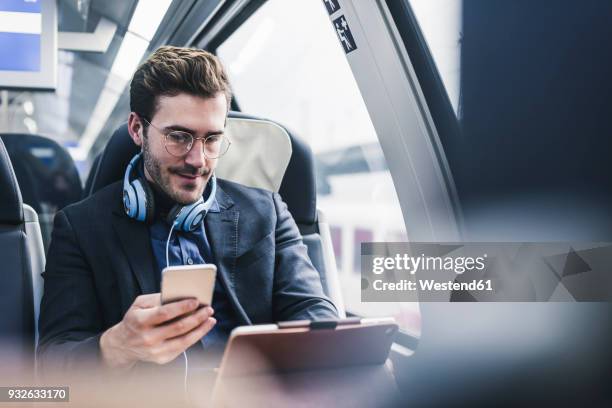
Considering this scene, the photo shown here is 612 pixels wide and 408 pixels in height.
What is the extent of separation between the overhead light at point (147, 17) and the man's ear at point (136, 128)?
79.5 inches

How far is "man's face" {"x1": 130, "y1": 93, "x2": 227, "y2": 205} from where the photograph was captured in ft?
4.90

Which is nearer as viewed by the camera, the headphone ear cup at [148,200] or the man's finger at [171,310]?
the man's finger at [171,310]

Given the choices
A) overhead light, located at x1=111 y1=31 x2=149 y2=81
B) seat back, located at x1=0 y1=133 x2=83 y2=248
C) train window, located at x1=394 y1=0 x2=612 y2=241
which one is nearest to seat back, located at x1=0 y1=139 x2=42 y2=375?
train window, located at x1=394 y1=0 x2=612 y2=241

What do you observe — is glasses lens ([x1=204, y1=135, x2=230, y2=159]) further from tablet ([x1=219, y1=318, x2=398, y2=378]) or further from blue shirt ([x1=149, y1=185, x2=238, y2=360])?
tablet ([x1=219, y1=318, x2=398, y2=378])

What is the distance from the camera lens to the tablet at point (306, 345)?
1011 millimetres

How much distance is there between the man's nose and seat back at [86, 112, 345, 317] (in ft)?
1.07

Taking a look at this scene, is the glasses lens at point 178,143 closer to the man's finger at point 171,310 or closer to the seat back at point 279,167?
the seat back at point 279,167

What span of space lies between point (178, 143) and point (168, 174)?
0.28 ft

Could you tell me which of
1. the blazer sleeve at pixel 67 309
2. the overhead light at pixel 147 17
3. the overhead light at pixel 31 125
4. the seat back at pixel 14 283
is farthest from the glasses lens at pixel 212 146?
the overhead light at pixel 31 125

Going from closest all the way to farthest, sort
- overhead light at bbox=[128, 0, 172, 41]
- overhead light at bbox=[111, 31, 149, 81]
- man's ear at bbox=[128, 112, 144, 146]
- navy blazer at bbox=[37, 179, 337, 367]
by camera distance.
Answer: navy blazer at bbox=[37, 179, 337, 367], man's ear at bbox=[128, 112, 144, 146], overhead light at bbox=[128, 0, 172, 41], overhead light at bbox=[111, 31, 149, 81]

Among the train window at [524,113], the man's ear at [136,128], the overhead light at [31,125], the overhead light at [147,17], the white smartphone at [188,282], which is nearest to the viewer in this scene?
the white smartphone at [188,282]

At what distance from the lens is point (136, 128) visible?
62.3 inches

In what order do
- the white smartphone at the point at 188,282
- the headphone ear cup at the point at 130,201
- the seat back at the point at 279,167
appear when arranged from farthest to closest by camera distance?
the seat back at the point at 279,167
the headphone ear cup at the point at 130,201
the white smartphone at the point at 188,282

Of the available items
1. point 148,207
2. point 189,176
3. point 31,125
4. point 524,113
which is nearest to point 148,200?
point 148,207
